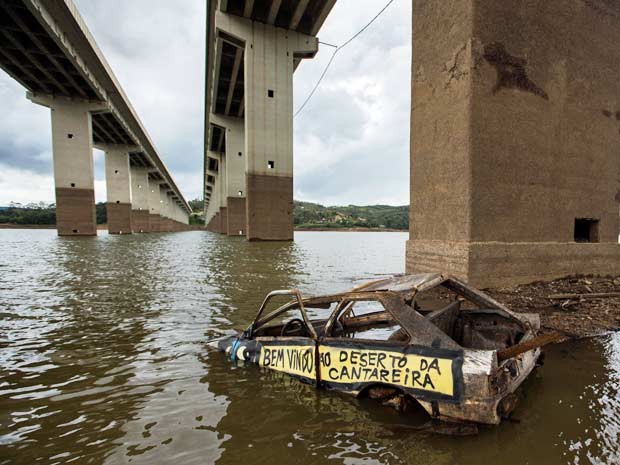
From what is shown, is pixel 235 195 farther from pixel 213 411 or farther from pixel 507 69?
pixel 213 411


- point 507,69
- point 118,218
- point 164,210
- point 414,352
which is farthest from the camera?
point 164,210

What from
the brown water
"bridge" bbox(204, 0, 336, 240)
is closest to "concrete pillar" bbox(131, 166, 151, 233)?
"bridge" bbox(204, 0, 336, 240)

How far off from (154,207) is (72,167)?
57.7 m

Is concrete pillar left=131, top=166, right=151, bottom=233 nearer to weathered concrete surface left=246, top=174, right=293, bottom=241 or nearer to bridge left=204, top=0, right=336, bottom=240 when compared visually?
bridge left=204, top=0, right=336, bottom=240

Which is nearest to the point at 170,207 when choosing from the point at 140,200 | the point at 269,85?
the point at 140,200

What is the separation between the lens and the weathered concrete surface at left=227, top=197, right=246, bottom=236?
44031 mm

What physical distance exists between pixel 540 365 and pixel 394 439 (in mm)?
2142

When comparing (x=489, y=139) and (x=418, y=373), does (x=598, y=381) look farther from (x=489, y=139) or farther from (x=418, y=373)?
(x=489, y=139)

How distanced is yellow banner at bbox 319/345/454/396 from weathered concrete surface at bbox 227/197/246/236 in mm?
41892

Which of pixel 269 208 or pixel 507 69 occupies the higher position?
pixel 507 69

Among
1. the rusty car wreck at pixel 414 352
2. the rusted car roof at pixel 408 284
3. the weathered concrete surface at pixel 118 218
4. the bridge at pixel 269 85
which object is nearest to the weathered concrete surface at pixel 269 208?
the bridge at pixel 269 85

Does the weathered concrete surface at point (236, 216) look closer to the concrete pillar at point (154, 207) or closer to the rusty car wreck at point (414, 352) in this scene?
Answer: the rusty car wreck at point (414, 352)

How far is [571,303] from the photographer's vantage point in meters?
5.75

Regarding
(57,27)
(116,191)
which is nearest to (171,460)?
(57,27)
